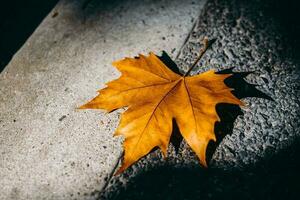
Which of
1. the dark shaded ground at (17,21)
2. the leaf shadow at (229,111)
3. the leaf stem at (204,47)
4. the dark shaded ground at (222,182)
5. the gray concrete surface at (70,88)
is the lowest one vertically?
the dark shaded ground at (222,182)

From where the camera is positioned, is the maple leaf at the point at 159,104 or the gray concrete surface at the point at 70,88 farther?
the gray concrete surface at the point at 70,88

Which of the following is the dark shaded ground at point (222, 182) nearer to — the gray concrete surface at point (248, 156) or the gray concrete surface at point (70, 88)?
the gray concrete surface at point (248, 156)

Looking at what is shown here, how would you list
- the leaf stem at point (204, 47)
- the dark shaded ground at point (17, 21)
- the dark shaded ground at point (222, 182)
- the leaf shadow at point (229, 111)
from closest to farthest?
the dark shaded ground at point (222, 182) < the leaf shadow at point (229, 111) < the leaf stem at point (204, 47) < the dark shaded ground at point (17, 21)

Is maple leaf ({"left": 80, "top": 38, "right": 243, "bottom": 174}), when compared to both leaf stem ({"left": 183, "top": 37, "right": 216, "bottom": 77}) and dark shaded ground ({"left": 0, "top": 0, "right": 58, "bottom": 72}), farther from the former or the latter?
dark shaded ground ({"left": 0, "top": 0, "right": 58, "bottom": 72})

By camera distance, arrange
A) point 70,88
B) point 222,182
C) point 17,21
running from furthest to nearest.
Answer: point 17,21 → point 70,88 → point 222,182

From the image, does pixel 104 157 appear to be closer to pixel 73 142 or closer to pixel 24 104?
pixel 73 142

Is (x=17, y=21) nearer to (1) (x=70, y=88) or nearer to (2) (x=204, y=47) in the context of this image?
(1) (x=70, y=88)

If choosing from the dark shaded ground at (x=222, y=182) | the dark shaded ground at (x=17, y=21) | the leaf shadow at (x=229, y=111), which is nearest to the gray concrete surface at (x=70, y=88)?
the dark shaded ground at (x=17, y=21)

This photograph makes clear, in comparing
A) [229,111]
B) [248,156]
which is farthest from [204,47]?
[248,156]
